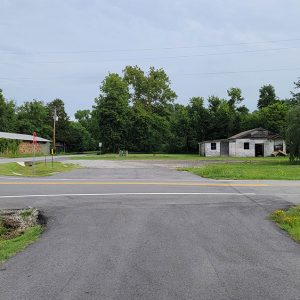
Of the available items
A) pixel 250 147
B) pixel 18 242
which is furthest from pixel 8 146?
pixel 18 242

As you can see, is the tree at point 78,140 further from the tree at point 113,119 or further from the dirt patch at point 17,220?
the dirt patch at point 17,220

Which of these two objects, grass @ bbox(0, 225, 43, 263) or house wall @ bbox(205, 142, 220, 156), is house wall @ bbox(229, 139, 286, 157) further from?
grass @ bbox(0, 225, 43, 263)

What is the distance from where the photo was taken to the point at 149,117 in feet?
296

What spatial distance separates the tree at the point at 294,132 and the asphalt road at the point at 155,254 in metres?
28.2

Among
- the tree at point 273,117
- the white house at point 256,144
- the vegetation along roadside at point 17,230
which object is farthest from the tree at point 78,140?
the vegetation along roadside at point 17,230

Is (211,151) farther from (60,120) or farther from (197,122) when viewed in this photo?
(60,120)

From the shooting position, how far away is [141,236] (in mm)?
8531

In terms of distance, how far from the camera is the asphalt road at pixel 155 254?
539 centimetres

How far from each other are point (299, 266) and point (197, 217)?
4.34 m

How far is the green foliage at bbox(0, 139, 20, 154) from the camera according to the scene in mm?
62594

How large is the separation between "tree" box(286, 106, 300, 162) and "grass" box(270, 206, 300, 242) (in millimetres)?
29684

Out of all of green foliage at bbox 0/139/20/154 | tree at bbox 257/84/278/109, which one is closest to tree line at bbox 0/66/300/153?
tree at bbox 257/84/278/109

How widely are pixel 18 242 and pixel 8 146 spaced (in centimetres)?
5812

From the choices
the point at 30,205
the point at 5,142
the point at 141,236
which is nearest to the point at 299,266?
the point at 141,236
